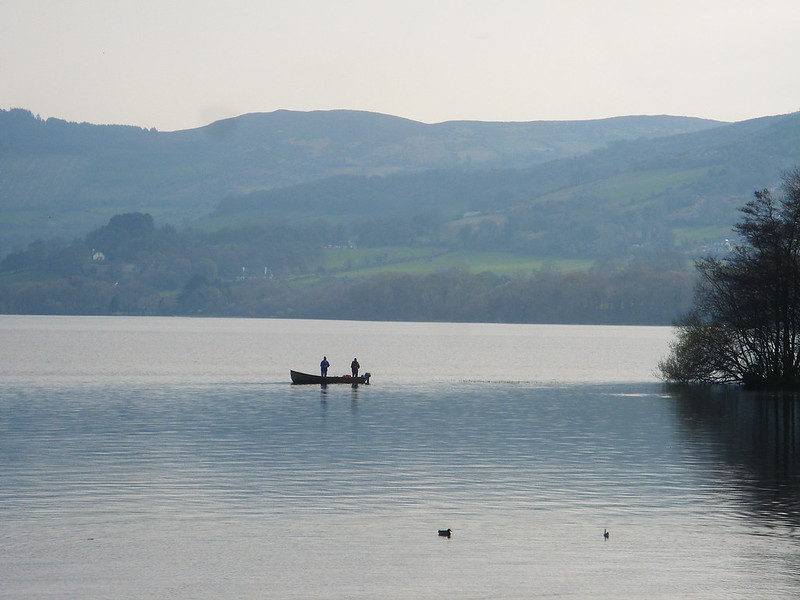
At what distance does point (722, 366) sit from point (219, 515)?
62148 millimetres

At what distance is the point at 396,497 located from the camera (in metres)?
33.4

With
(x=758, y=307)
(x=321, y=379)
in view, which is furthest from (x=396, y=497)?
(x=321, y=379)

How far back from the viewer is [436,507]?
104 feet

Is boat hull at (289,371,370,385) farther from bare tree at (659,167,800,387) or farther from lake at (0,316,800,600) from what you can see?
bare tree at (659,167,800,387)

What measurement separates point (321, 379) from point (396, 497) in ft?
182

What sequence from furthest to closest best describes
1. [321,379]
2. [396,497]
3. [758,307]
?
[321,379], [758,307], [396,497]

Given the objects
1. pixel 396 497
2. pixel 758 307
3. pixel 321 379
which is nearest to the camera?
pixel 396 497

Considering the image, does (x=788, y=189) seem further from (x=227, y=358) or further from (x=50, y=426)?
(x=227, y=358)

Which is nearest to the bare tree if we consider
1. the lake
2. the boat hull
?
the lake

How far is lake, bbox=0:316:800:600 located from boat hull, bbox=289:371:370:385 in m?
11.3

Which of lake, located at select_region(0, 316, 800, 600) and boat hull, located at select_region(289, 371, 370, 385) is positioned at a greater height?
boat hull, located at select_region(289, 371, 370, 385)

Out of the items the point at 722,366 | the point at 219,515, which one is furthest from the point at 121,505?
the point at 722,366

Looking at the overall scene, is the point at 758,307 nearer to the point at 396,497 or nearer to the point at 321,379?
the point at 321,379

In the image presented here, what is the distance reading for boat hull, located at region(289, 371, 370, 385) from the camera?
88562 millimetres
